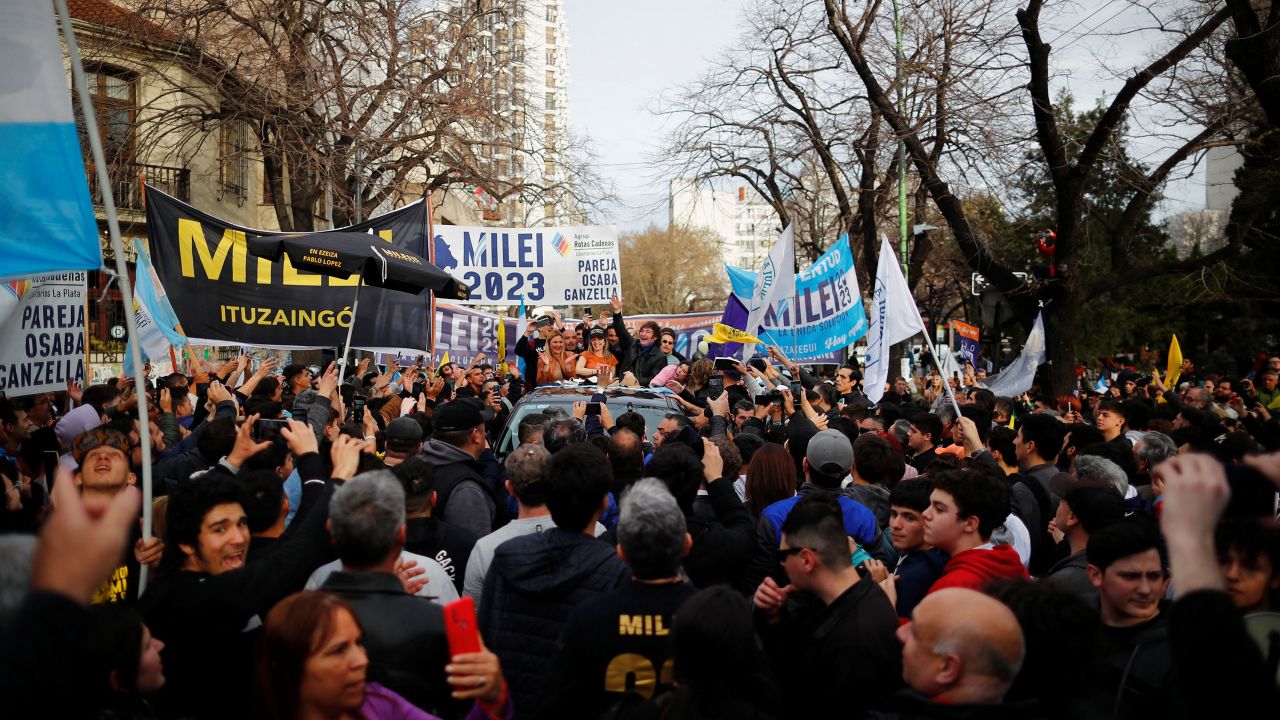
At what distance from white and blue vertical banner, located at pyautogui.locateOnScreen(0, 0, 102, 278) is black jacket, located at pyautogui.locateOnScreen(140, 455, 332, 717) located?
1.50 metres

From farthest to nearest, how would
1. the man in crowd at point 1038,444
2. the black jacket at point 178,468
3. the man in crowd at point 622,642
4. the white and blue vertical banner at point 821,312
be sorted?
the white and blue vertical banner at point 821,312, the man in crowd at point 1038,444, the black jacket at point 178,468, the man in crowd at point 622,642

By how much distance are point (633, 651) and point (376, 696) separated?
0.72 metres

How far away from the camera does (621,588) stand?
3.01m

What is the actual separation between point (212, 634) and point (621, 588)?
1.26 m

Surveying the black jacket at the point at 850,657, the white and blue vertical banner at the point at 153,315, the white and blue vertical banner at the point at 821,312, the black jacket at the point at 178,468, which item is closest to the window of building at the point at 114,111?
the white and blue vertical banner at the point at 153,315

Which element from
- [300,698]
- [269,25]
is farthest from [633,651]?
[269,25]

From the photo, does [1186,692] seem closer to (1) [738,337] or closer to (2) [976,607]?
(2) [976,607]

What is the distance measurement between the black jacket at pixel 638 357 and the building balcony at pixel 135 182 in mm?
11958

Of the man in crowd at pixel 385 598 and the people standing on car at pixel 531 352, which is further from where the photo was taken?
→ the people standing on car at pixel 531 352

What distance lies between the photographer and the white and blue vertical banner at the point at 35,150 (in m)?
3.80

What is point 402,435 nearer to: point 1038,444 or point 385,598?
point 385,598

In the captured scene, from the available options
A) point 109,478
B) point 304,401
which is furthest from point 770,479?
point 304,401

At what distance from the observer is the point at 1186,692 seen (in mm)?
2188

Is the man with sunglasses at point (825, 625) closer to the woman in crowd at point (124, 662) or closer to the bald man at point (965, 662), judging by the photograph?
the bald man at point (965, 662)
